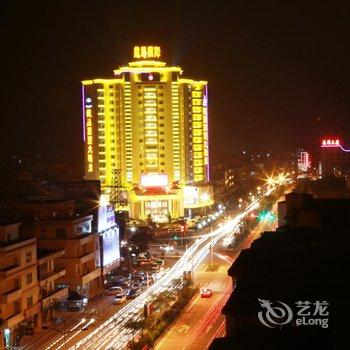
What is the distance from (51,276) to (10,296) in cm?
146

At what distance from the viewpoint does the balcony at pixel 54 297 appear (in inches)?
401

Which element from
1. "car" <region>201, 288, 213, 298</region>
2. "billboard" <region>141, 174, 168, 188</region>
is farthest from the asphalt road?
"billboard" <region>141, 174, 168, 188</region>

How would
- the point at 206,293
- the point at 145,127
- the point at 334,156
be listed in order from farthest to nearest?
the point at 334,156 < the point at 145,127 < the point at 206,293

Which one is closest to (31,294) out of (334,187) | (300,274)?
(300,274)

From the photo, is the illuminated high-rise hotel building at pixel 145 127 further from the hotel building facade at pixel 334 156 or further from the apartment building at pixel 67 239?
the hotel building facade at pixel 334 156

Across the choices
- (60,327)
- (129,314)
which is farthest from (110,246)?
(60,327)

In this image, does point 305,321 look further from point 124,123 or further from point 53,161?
point 53,161

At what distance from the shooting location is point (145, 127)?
25.6m

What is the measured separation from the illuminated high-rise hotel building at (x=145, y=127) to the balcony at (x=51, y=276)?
1357cm

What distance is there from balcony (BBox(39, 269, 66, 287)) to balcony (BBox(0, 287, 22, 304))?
80 centimetres

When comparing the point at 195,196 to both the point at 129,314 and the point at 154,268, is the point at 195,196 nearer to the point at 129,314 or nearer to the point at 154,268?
the point at 154,268

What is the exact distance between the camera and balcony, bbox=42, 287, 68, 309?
33.4 ft

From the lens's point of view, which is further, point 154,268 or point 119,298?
point 154,268

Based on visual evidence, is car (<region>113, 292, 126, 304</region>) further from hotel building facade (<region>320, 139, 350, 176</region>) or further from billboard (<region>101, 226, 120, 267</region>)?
hotel building facade (<region>320, 139, 350, 176</region>)
